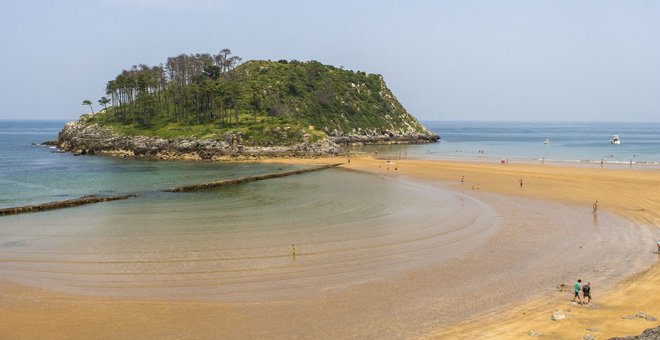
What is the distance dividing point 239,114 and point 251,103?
1261cm

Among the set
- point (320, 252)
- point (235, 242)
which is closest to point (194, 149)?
point (235, 242)

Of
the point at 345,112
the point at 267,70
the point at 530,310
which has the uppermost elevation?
the point at 267,70

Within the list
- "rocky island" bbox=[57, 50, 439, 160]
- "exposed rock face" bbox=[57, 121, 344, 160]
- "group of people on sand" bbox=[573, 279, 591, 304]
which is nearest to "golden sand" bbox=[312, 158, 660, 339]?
"group of people on sand" bbox=[573, 279, 591, 304]

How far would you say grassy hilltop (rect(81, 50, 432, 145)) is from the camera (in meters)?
120

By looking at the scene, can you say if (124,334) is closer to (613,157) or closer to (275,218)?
(275,218)

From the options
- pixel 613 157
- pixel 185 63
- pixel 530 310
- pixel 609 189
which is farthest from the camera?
pixel 185 63

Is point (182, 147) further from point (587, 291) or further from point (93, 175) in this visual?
point (587, 291)

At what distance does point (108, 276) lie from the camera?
28.8 meters

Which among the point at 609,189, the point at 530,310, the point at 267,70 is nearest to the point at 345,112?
the point at 267,70

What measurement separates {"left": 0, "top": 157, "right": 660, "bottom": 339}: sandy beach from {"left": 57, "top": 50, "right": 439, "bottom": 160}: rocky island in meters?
79.4

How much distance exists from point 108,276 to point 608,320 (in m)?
26.6

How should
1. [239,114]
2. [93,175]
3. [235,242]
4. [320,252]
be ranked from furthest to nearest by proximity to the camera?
[239,114] → [93,175] → [235,242] → [320,252]

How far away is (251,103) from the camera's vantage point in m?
147

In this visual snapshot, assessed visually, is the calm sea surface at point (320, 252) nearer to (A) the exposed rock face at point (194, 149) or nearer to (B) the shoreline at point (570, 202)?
(B) the shoreline at point (570, 202)
